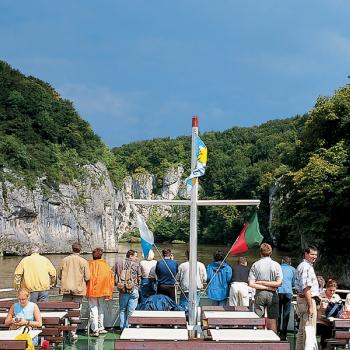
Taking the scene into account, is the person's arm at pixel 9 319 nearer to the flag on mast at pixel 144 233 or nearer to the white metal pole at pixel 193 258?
the flag on mast at pixel 144 233

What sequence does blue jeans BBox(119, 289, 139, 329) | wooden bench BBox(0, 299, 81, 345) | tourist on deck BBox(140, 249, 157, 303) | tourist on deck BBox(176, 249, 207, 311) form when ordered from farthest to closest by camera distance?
tourist on deck BBox(140, 249, 157, 303) < blue jeans BBox(119, 289, 139, 329) < tourist on deck BBox(176, 249, 207, 311) < wooden bench BBox(0, 299, 81, 345)

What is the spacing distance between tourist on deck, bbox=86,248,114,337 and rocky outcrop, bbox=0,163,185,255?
52.5 meters

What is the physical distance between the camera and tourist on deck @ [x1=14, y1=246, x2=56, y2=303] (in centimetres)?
937

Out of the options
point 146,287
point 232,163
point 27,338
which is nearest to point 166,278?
point 146,287

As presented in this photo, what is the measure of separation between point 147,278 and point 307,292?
380cm

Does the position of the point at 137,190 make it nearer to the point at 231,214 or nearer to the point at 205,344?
the point at 231,214

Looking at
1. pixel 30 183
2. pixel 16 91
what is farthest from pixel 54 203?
pixel 16 91

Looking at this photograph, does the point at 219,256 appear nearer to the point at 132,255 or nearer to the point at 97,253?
the point at 132,255

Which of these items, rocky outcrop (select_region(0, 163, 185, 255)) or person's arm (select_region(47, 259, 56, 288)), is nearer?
person's arm (select_region(47, 259, 56, 288))

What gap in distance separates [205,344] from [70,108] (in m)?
81.3

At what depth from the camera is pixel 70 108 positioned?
277 ft

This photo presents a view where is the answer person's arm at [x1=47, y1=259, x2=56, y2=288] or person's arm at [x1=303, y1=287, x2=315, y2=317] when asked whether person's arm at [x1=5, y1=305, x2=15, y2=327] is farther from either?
person's arm at [x1=303, y1=287, x2=315, y2=317]

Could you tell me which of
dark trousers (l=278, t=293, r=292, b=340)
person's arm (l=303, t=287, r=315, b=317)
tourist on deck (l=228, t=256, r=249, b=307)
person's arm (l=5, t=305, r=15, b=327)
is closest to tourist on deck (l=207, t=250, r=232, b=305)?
tourist on deck (l=228, t=256, r=249, b=307)

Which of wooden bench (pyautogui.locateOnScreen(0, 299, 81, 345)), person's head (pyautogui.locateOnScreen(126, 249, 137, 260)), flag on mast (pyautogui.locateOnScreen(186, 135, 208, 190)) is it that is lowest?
wooden bench (pyautogui.locateOnScreen(0, 299, 81, 345))
